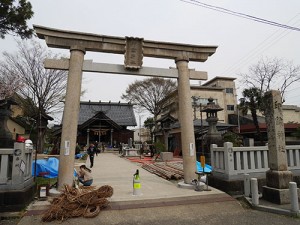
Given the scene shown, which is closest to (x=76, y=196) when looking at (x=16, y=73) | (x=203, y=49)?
(x=203, y=49)

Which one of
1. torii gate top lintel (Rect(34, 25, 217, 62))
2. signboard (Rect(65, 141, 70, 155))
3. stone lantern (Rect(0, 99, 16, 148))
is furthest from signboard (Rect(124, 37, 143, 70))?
stone lantern (Rect(0, 99, 16, 148))

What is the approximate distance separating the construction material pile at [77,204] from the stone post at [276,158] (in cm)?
530

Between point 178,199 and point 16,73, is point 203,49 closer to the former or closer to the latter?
point 178,199

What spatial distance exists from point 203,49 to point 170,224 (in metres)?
7.87

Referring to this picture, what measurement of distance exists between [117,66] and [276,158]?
6991 millimetres

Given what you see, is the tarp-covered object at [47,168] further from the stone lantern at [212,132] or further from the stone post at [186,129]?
the stone lantern at [212,132]

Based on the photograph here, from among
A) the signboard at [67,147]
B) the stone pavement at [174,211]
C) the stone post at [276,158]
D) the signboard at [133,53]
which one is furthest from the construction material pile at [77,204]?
the stone post at [276,158]

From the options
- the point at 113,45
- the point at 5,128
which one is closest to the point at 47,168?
the point at 5,128

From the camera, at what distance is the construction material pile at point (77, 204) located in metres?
5.67

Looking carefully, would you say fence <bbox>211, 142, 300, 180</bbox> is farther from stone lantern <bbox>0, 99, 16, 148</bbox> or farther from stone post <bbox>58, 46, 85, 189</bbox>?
stone lantern <bbox>0, 99, 16, 148</bbox>

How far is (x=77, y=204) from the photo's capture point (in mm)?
6148

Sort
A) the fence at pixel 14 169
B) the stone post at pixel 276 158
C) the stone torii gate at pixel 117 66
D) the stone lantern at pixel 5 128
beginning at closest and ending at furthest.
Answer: the fence at pixel 14 169 → the stone post at pixel 276 158 → the stone torii gate at pixel 117 66 → the stone lantern at pixel 5 128

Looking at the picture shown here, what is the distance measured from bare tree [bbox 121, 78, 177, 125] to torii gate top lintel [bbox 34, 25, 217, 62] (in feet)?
86.2

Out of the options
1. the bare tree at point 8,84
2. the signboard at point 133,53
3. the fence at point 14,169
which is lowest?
the fence at point 14,169
